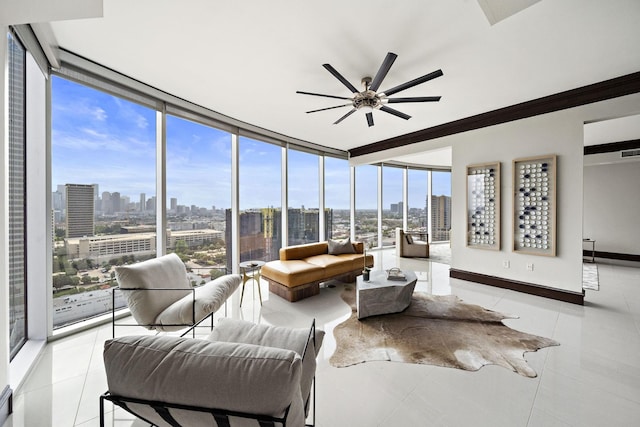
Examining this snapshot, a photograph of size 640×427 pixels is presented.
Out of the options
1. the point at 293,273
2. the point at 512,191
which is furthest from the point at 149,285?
the point at 512,191

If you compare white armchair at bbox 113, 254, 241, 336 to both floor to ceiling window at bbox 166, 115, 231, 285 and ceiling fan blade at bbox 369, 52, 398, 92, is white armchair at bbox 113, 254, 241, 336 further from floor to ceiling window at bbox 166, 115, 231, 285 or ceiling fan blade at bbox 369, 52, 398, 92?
ceiling fan blade at bbox 369, 52, 398, 92

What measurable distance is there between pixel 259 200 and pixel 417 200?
218 inches

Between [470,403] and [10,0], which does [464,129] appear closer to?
[470,403]

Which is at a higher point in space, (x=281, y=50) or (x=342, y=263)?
(x=281, y=50)

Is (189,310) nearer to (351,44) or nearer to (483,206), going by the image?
(351,44)

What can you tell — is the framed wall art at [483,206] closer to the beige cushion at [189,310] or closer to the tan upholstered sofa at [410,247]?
the tan upholstered sofa at [410,247]

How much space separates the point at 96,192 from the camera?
2.75m

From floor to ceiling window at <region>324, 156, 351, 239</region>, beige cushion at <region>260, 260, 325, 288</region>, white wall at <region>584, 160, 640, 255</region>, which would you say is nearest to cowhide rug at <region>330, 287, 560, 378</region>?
beige cushion at <region>260, 260, 325, 288</region>

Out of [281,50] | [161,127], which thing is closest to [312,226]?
[161,127]

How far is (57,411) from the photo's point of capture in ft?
5.24

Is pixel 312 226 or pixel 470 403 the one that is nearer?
pixel 470 403

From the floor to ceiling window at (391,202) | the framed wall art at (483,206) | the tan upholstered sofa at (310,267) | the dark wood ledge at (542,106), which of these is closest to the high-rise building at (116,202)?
the tan upholstered sofa at (310,267)

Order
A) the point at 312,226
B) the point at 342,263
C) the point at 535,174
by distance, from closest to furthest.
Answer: the point at 535,174 < the point at 342,263 < the point at 312,226

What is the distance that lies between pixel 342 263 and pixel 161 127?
3.21 metres
